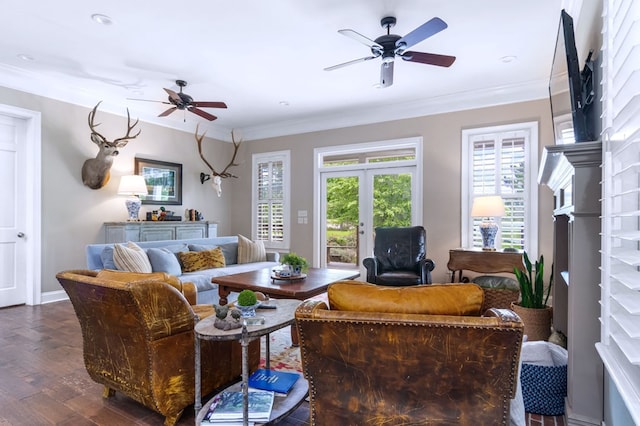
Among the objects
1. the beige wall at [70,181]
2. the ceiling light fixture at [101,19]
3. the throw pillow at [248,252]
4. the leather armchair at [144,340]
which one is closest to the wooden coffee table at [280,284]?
the leather armchair at [144,340]

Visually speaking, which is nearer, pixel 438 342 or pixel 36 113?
pixel 438 342

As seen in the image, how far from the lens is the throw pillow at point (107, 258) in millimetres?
3600

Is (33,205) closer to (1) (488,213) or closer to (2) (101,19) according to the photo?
(2) (101,19)

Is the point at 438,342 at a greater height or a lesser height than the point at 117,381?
greater

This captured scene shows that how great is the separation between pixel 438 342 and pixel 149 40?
3679mm

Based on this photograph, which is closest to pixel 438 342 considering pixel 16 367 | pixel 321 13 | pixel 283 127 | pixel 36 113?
pixel 321 13

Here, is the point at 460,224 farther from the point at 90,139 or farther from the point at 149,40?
the point at 90,139

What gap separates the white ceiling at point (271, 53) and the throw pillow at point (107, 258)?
79.5 inches

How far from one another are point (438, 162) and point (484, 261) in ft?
5.12

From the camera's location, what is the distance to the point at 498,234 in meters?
4.80

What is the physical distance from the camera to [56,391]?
7.57ft

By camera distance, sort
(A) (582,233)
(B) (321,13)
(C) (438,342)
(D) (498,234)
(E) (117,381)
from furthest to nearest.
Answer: (D) (498,234)
(B) (321,13)
(E) (117,381)
(A) (582,233)
(C) (438,342)

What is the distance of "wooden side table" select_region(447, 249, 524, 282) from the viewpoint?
4.28 metres

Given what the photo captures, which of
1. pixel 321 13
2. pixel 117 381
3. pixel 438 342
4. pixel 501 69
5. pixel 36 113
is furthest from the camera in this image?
pixel 36 113
